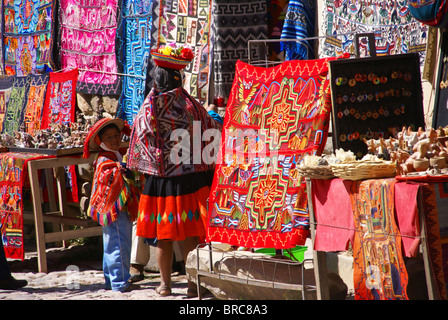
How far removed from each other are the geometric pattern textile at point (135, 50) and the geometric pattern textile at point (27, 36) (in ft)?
5.71

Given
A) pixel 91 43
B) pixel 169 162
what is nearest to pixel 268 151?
pixel 169 162

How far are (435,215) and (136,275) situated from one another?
11.5ft

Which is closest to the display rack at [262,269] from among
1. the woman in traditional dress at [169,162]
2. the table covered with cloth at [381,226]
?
the woman in traditional dress at [169,162]

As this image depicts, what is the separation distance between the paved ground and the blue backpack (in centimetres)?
278

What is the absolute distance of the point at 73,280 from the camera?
21.2 ft

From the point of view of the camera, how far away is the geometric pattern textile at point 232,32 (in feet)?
22.6

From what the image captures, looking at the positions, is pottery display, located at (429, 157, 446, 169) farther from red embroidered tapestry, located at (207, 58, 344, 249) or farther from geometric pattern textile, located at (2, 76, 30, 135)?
geometric pattern textile, located at (2, 76, 30, 135)

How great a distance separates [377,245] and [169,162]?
2.23m

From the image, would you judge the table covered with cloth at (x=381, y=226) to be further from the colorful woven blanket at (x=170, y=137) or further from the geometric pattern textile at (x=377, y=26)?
the geometric pattern textile at (x=377, y=26)

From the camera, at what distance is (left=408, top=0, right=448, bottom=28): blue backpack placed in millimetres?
4383

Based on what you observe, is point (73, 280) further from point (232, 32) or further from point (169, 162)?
point (232, 32)

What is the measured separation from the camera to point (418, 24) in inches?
210
